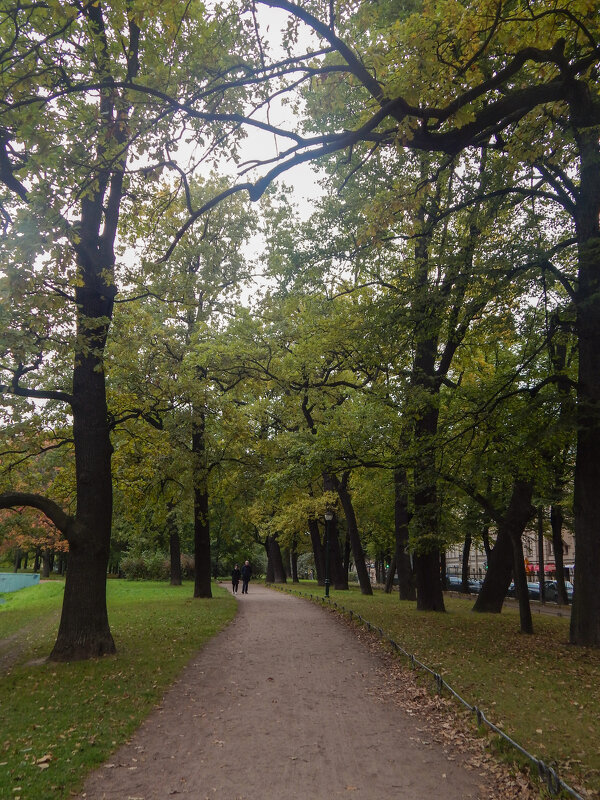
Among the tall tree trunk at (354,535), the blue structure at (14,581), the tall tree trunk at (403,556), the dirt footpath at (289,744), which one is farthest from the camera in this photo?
the blue structure at (14,581)

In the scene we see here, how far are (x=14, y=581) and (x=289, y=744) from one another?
41395 millimetres

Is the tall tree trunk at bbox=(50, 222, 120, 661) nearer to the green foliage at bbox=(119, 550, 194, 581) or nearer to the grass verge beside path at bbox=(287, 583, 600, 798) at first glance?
the grass verge beside path at bbox=(287, 583, 600, 798)

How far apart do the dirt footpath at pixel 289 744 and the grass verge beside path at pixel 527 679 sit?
2.32 feet

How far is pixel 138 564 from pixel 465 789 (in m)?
43.9

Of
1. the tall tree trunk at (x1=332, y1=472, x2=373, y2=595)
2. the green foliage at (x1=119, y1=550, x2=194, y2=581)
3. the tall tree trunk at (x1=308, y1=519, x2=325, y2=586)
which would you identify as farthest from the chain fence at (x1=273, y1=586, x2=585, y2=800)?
the green foliage at (x1=119, y1=550, x2=194, y2=581)

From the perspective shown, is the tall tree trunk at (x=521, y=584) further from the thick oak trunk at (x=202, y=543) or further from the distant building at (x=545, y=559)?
the distant building at (x=545, y=559)

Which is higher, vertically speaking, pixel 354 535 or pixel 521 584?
pixel 354 535

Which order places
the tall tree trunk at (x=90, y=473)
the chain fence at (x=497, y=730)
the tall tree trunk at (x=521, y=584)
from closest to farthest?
1. the chain fence at (x=497, y=730)
2. the tall tree trunk at (x=90, y=473)
3. the tall tree trunk at (x=521, y=584)

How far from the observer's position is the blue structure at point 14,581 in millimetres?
39531

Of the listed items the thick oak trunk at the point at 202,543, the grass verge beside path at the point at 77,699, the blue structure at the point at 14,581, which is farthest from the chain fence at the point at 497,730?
the blue structure at the point at 14,581

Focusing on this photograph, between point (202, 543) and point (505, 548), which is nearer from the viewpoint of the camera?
point (505, 548)

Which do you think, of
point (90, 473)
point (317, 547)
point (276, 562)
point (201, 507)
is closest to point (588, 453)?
point (90, 473)

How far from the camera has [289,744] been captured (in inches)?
252

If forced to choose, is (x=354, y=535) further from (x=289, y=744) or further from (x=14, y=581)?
(x=14, y=581)
